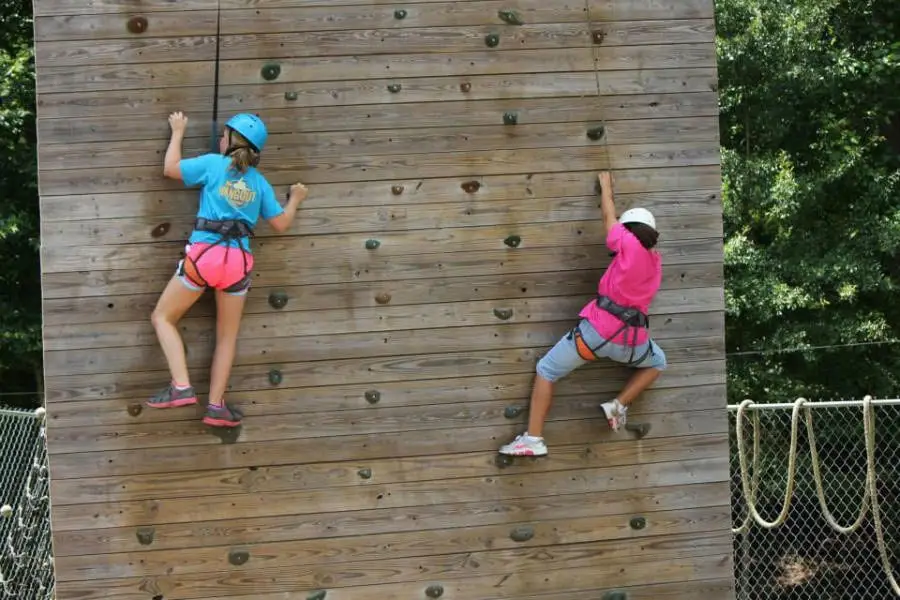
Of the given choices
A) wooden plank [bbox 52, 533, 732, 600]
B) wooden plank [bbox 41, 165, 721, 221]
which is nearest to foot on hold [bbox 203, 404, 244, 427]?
wooden plank [bbox 52, 533, 732, 600]

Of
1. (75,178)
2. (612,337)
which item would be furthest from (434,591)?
(75,178)

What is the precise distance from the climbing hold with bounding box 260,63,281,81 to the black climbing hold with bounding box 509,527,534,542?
229cm

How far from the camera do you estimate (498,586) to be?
5148 millimetres

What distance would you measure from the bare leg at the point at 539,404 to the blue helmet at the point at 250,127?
159 centimetres

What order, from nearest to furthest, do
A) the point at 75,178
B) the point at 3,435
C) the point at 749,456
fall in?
the point at 75,178, the point at 3,435, the point at 749,456

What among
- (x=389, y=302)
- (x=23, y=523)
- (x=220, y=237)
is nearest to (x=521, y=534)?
(x=389, y=302)

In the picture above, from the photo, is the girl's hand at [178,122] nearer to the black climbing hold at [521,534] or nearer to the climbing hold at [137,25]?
the climbing hold at [137,25]

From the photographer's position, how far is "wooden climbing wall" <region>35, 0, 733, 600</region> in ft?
16.0

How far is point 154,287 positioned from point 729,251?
28.5 ft

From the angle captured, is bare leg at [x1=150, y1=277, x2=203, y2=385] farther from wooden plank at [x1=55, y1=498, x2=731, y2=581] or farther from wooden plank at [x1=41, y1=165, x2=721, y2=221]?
wooden plank at [x1=55, y1=498, x2=731, y2=581]

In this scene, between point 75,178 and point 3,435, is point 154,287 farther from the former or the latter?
point 3,435

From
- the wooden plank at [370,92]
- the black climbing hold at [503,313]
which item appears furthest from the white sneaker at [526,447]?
the wooden plank at [370,92]

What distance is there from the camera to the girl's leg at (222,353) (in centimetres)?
479

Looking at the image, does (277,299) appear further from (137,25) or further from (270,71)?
(137,25)
